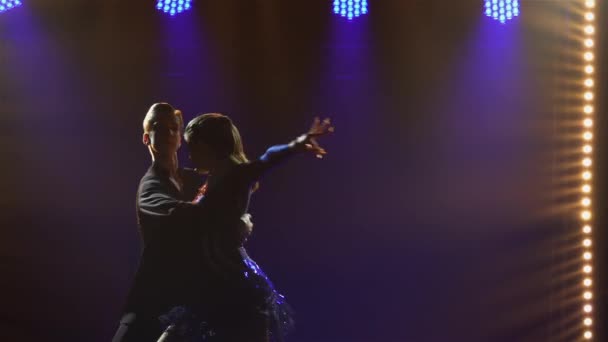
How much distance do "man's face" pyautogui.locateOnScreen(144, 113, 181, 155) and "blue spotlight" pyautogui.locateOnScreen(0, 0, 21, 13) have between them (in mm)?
2271

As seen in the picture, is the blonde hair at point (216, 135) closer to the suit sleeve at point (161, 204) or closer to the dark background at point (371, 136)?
the suit sleeve at point (161, 204)

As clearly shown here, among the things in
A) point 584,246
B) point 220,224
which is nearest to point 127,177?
point 220,224

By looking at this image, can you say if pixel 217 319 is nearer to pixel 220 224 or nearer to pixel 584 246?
pixel 220 224

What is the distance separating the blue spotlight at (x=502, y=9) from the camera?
4.03 m

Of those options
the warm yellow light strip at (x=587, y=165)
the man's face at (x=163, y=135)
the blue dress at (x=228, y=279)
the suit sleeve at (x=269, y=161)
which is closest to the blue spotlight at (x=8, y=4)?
the man's face at (x=163, y=135)

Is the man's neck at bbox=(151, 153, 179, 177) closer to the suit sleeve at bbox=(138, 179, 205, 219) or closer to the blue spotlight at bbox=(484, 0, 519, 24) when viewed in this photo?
the suit sleeve at bbox=(138, 179, 205, 219)

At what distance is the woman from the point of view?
7.43ft

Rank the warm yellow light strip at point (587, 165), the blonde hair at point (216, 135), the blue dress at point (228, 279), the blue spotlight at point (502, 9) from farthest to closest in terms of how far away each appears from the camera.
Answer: the blue spotlight at point (502, 9) → the warm yellow light strip at point (587, 165) → the blonde hair at point (216, 135) → the blue dress at point (228, 279)

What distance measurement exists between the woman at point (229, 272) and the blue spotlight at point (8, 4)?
2687 millimetres

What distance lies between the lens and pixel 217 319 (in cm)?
228

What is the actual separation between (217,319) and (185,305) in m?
0.18

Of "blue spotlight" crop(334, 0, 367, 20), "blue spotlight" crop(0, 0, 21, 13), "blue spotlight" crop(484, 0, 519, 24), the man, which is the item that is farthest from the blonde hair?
"blue spotlight" crop(0, 0, 21, 13)

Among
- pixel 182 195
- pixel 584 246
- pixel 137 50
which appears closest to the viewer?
pixel 182 195

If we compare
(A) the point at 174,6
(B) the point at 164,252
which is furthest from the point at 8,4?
(B) the point at 164,252
